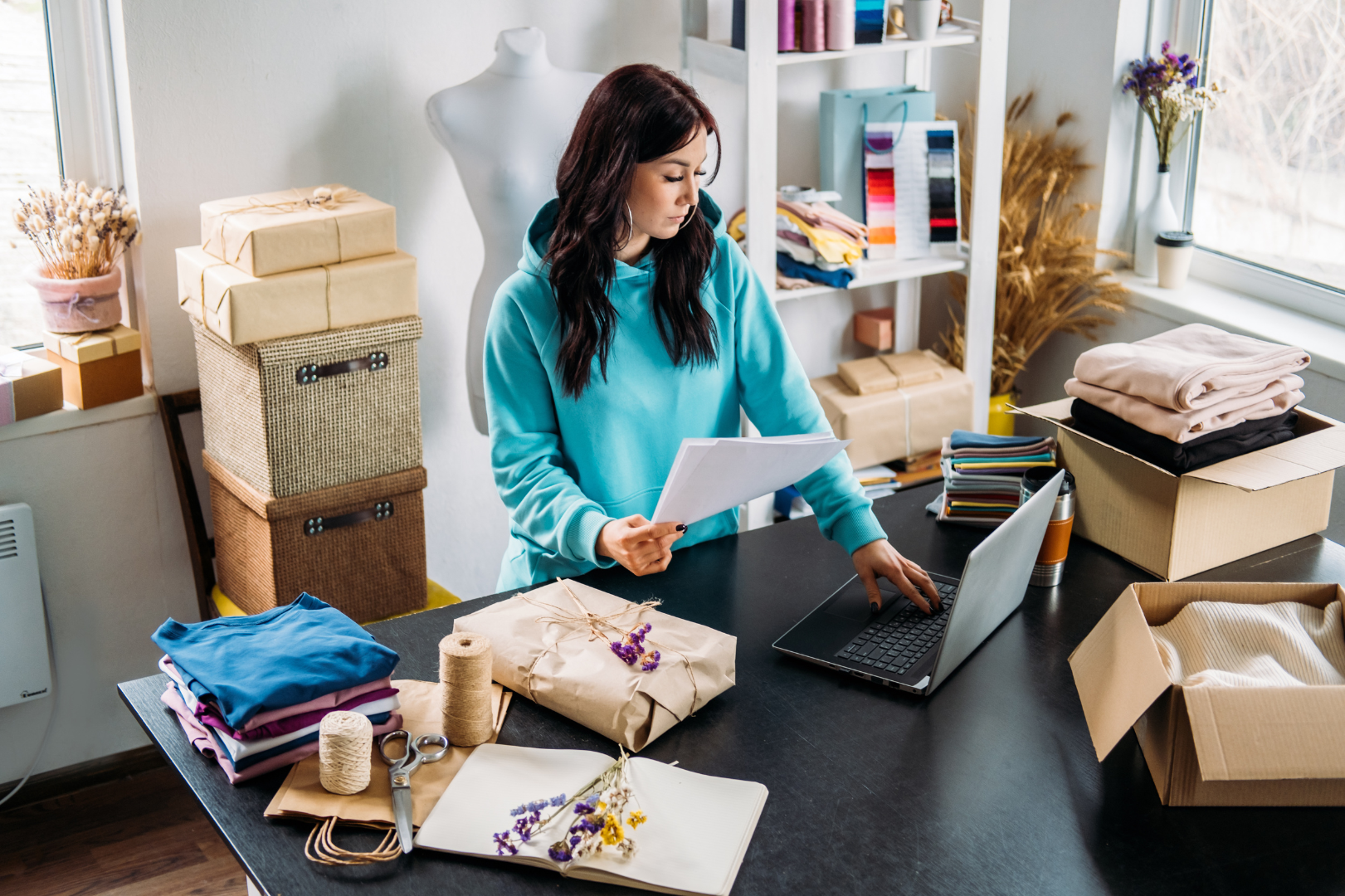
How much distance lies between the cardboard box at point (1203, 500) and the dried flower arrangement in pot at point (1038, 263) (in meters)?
1.54

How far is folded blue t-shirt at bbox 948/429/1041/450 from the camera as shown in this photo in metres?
1.96

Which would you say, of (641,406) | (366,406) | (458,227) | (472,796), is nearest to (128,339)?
(366,406)

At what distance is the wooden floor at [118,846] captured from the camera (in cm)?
253

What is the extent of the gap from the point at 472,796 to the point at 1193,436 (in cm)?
114

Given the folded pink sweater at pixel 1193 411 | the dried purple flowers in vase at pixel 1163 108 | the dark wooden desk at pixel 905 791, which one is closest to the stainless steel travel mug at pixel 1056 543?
the dark wooden desk at pixel 905 791

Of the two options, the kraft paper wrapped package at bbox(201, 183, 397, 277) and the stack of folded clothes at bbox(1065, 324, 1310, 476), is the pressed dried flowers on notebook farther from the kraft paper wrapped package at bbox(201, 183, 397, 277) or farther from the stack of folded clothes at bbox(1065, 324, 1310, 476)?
the kraft paper wrapped package at bbox(201, 183, 397, 277)

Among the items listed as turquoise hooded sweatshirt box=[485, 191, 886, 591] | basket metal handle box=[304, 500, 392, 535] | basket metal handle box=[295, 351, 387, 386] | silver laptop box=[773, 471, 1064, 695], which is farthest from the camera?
basket metal handle box=[304, 500, 392, 535]

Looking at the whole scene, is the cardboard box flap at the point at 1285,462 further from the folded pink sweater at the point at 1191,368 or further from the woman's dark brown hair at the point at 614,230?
the woman's dark brown hair at the point at 614,230

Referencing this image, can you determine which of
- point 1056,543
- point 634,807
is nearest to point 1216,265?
point 1056,543

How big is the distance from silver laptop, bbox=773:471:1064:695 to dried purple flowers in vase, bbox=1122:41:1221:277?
2.03 metres

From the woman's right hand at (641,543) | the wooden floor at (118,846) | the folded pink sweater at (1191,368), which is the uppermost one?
the folded pink sweater at (1191,368)

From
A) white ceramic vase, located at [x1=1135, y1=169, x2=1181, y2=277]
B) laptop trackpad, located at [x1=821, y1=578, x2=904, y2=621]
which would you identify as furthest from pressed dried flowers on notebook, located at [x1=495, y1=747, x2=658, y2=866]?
white ceramic vase, located at [x1=1135, y1=169, x2=1181, y2=277]

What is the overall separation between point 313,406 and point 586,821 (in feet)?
4.75

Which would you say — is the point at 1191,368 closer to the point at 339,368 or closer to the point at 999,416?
the point at 339,368
